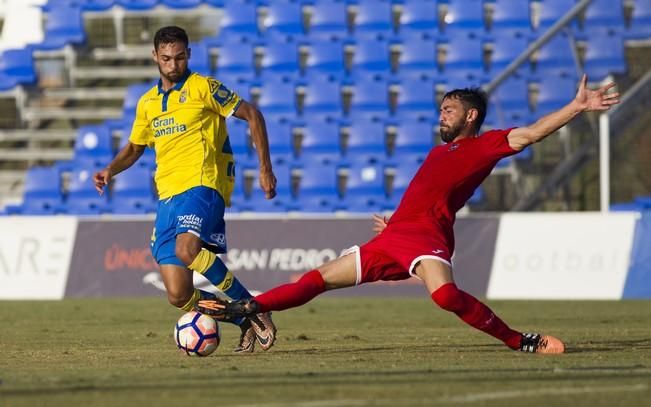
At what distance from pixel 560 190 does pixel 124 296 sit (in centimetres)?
626

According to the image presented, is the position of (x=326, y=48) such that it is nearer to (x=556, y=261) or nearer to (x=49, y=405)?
(x=556, y=261)

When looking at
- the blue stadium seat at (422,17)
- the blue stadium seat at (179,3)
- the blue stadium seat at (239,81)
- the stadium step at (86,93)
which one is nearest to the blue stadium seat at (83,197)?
the stadium step at (86,93)

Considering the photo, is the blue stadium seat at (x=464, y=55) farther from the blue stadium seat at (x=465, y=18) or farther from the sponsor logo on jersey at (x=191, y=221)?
the sponsor logo on jersey at (x=191, y=221)

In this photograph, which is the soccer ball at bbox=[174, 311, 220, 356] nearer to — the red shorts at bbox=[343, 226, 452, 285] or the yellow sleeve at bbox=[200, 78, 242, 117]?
the red shorts at bbox=[343, 226, 452, 285]

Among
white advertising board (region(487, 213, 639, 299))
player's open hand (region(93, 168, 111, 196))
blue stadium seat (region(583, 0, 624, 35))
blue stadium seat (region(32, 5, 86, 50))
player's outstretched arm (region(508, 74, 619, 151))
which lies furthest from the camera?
blue stadium seat (region(32, 5, 86, 50))

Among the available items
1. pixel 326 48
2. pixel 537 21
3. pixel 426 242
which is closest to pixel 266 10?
pixel 326 48

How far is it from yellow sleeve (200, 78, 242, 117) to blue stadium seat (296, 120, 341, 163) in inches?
478

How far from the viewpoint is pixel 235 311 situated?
845 cm

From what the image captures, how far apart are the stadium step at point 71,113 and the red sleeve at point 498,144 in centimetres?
1657

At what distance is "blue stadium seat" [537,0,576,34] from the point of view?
2261 centimetres

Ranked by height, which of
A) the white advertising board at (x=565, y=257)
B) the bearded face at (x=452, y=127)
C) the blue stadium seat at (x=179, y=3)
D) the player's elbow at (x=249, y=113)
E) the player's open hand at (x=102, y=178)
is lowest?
the white advertising board at (x=565, y=257)

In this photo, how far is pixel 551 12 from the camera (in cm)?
2267

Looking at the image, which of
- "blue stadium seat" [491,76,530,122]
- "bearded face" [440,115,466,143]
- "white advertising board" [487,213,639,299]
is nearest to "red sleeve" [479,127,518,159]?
"bearded face" [440,115,466,143]

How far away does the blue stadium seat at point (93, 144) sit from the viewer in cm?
2277
